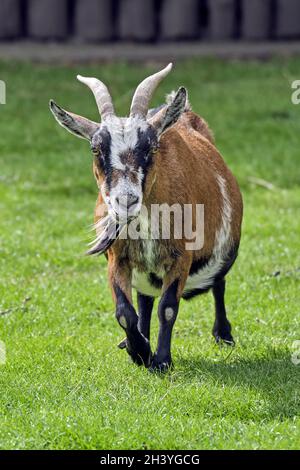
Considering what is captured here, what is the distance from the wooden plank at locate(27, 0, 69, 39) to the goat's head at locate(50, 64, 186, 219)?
10543 mm

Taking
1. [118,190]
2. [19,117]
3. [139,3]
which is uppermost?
[118,190]

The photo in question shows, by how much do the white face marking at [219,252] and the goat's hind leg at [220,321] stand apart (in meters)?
0.19

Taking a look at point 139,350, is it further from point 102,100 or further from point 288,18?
point 288,18

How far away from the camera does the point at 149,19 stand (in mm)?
17391

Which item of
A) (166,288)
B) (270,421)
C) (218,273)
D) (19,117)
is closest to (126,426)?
(270,421)

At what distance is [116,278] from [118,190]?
2.70 feet

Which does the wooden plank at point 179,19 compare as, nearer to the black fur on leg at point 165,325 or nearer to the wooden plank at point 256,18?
the wooden plank at point 256,18

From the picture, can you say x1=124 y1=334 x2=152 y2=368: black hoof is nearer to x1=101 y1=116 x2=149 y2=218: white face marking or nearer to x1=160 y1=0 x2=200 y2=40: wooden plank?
x1=101 y1=116 x2=149 y2=218: white face marking

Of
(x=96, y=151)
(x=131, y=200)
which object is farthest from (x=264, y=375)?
(x=96, y=151)

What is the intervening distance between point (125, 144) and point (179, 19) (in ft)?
36.0

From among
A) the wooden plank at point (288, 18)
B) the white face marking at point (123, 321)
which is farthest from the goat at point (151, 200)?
the wooden plank at point (288, 18)

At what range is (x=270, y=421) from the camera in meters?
6.25

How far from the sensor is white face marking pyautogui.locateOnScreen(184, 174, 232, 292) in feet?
25.4
